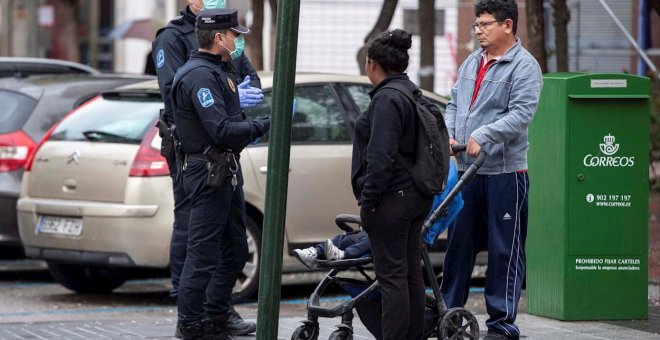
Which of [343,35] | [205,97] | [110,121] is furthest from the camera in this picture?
[343,35]

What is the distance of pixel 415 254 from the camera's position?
6.65 m

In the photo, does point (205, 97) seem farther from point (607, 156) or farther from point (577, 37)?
point (577, 37)

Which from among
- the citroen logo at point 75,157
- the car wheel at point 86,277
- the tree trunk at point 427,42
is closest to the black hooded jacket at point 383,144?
the citroen logo at point 75,157

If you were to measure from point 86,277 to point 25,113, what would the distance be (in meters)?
1.61

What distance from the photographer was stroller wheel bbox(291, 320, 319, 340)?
6844 mm

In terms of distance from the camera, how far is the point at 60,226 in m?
9.96

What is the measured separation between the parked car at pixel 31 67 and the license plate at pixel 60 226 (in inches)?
108

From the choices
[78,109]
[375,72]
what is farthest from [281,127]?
[78,109]

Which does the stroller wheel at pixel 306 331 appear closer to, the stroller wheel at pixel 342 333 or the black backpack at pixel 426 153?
the stroller wheel at pixel 342 333

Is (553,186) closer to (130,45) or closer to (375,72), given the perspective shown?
(375,72)

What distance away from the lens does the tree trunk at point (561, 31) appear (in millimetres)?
13594

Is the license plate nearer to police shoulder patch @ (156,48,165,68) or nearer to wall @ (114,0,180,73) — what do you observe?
police shoulder patch @ (156,48,165,68)

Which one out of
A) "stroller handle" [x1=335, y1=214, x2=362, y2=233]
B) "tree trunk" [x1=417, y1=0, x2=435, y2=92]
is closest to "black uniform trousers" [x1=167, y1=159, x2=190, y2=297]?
"stroller handle" [x1=335, y1=214, x2=362, y2=233]

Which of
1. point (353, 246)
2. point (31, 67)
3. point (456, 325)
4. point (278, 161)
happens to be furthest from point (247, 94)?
point (31, 67)
